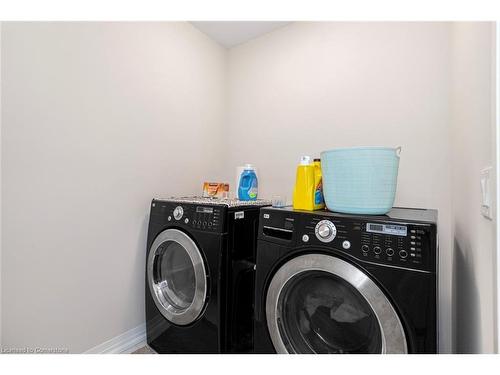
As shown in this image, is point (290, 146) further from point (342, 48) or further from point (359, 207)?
point (359, 207)

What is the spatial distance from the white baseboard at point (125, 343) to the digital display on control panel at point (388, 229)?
1.71 meters

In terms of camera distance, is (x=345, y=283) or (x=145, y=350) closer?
(x=345, y=283)

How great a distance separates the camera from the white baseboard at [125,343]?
1.56 m

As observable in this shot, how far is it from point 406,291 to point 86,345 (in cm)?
176

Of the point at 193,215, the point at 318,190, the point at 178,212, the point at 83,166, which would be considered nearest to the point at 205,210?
the point at 193,215

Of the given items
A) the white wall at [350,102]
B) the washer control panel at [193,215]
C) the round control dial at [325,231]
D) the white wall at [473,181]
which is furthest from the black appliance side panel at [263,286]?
the white wall at [350,102]

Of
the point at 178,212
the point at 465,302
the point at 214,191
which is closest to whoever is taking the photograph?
the point at 465,302

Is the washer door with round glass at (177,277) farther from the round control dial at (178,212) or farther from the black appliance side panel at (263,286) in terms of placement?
the black appliance side panel at (263,286)

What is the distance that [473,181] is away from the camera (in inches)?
36.9

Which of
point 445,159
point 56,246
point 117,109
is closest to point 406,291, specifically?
point 445,159

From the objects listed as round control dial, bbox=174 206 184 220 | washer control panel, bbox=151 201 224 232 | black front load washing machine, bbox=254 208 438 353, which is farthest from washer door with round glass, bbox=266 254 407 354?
round control dial, bbox=174 206 184 220

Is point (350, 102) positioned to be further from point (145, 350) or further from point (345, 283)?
point (145, 350)

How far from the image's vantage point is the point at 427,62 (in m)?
1.54

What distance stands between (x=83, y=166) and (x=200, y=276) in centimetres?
94
